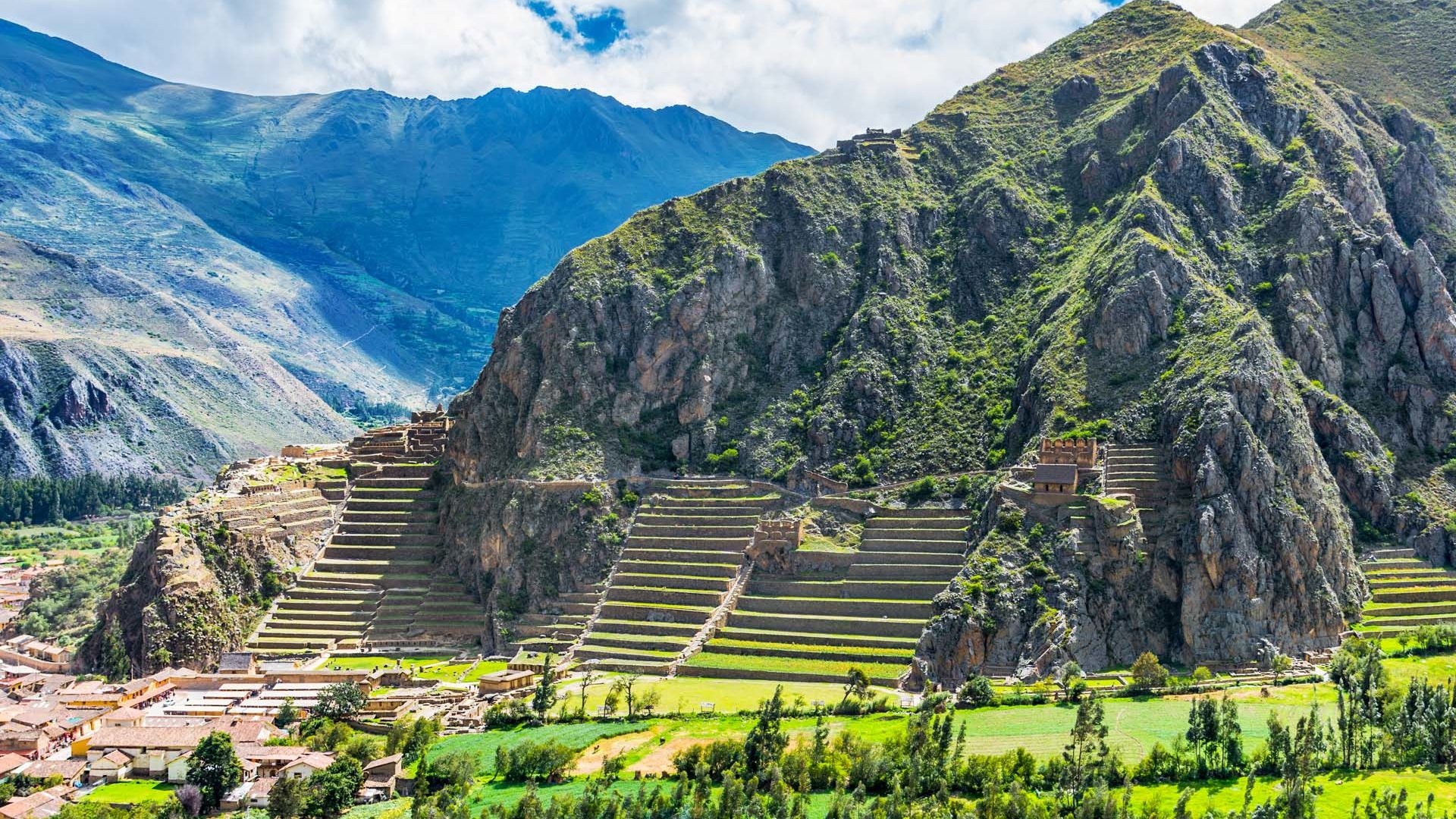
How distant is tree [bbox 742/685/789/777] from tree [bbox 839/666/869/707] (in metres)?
8.21

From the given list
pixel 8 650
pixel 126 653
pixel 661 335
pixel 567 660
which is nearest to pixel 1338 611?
pixel 567 660

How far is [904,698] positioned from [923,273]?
62.7m

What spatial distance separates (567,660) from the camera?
11312 cm

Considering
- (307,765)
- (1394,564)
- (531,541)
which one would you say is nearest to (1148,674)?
(1394,564)

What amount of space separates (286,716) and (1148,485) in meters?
66.8

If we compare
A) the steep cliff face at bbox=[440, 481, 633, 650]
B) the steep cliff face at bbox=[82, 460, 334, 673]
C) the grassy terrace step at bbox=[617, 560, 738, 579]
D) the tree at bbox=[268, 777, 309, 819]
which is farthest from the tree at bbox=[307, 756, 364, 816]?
the steep cliff face at bbox=[82, 460, 334, 673]

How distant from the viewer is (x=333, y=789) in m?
84.8

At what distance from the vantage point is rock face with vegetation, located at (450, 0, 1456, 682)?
102875 millimetres

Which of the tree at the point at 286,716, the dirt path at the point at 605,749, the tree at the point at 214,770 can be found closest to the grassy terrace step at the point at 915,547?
the dirt path at the point at 605,749

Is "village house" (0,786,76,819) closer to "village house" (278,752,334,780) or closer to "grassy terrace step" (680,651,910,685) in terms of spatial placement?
"village house" (278,752,334,780)

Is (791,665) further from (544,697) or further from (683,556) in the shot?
(683,556)

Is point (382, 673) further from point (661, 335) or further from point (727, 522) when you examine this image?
point (661, 335)

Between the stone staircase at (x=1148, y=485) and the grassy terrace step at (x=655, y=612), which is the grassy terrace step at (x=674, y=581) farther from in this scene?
the stone staircase at (x=1148, y=485)

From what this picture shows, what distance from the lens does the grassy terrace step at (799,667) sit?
331 feet
